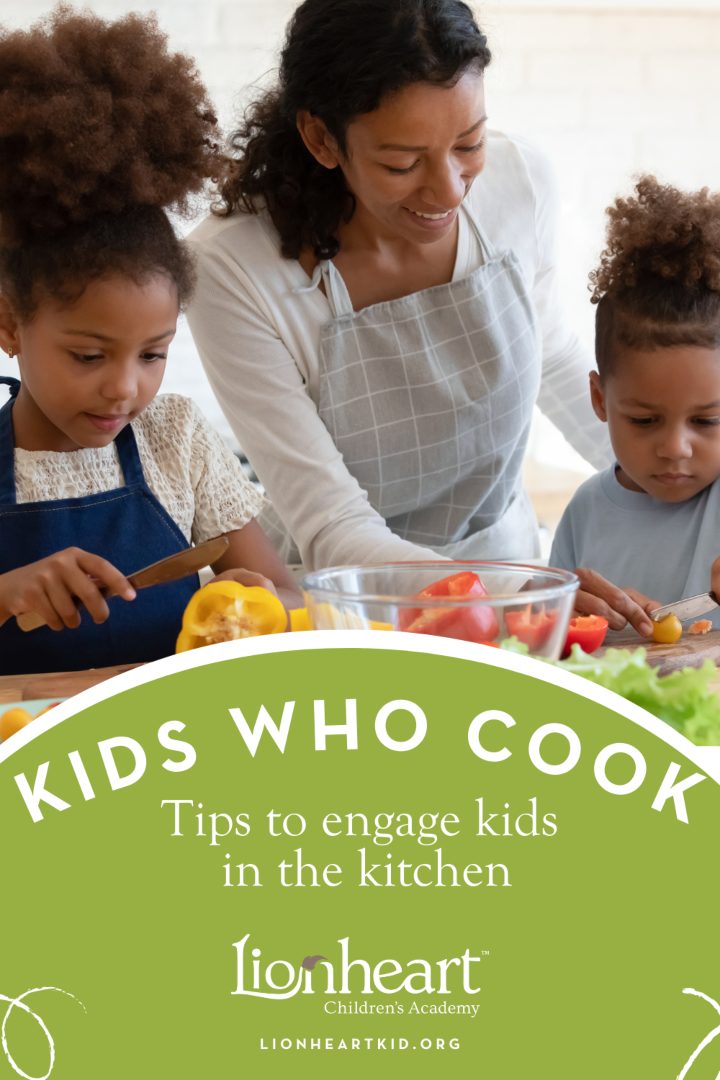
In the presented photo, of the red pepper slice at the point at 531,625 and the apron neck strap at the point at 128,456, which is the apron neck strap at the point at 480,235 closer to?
the apron neck strap at the point at 128,456

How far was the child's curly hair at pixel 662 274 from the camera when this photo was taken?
5.17 ft

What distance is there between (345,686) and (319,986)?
12cm

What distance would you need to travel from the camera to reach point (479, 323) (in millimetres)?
1721

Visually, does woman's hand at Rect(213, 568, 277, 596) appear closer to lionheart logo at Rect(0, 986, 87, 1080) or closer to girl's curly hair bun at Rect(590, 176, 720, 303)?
girl's curly hair bun at Rect(590, 176, 720, 303)

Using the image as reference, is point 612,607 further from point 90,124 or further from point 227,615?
point 90,124

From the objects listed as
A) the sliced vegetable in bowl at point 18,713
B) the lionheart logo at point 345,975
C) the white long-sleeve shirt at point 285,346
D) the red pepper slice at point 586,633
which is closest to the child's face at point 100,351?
the white long-sleeve shirt at point 285,346

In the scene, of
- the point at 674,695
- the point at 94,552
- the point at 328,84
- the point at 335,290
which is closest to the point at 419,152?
the point at 328,84

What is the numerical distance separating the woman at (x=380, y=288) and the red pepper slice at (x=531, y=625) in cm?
66

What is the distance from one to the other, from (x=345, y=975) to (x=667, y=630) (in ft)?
2.61

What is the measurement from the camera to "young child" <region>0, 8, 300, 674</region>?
1.33 m

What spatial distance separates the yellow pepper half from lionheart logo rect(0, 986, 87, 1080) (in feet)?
1.90

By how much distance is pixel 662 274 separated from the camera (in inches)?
63.5

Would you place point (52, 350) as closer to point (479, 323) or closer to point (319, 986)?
point (479, 323)

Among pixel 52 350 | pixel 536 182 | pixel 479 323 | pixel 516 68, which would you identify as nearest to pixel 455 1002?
pixel 52 350
